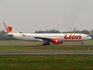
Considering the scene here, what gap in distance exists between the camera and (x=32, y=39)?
1923 inches

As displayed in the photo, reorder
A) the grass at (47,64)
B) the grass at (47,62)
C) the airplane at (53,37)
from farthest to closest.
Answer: the airplane at (53,37) → the grass at (47,62) → the grass at (47,64)

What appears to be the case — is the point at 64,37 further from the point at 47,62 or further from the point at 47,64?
the point at 47,64

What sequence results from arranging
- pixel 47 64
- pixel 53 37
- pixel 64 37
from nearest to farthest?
pixel 47 64
pixel 64 37
pixel 53 37

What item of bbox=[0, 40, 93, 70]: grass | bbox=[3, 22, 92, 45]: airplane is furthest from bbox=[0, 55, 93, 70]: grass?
bbox=[3, 22, 92, 45]: airplane

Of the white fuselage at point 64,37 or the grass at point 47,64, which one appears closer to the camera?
the grass at point 47,64

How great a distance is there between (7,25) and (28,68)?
37.4 meters

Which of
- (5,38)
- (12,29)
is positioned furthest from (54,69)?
(5,38)

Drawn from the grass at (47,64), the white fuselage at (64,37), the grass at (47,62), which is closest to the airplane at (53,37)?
the white fuselage at (64,37)

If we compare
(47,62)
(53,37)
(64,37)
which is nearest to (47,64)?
(47,62)

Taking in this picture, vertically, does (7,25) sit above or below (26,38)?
above

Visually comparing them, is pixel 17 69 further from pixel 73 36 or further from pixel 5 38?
pixel 5 38

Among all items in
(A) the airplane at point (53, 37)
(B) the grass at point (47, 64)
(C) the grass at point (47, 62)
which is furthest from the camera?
(A) the airplane at point (53, 37)

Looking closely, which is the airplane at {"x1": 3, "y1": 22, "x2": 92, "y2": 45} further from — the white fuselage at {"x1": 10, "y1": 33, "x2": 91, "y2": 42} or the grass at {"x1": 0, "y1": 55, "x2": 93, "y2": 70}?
the grass at {"x1": 0, "y1": 55, "x2": 93, "y2": 70}

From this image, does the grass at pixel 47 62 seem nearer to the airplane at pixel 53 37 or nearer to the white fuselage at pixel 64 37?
the airplane at pixel 53 37
